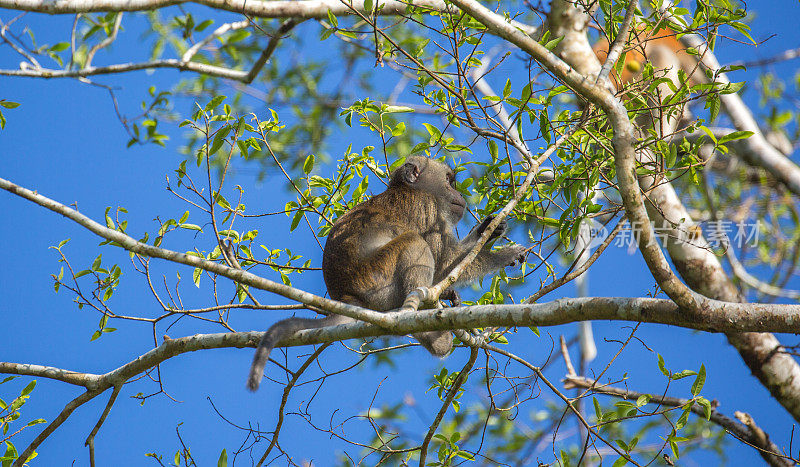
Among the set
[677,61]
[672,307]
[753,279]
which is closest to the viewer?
[672,307]

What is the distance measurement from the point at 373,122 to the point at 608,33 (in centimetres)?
193

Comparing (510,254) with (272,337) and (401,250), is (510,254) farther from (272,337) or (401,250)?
(272,337)

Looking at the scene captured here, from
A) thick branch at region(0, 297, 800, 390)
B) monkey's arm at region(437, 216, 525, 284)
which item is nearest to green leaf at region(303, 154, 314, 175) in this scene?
thick branch at region(0, 297, 800, 390)

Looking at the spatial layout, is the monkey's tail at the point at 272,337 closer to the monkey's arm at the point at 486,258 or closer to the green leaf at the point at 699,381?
the monkey's arm at the point at 486,258

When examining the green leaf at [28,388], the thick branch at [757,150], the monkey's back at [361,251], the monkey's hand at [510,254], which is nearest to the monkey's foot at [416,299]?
the monkey's back at [361,251]

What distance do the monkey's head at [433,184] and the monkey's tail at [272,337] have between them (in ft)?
7.20

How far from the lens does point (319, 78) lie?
844cm

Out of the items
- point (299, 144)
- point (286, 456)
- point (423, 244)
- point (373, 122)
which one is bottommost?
point (286, 456)

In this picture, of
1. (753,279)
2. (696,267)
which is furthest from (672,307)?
(753,279)

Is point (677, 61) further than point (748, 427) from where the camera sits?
Yes

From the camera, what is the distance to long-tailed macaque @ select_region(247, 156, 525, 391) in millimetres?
5566

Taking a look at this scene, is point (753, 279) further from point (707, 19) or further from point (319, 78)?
point (319, 78)

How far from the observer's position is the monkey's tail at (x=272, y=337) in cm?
393

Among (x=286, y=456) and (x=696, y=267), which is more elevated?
(x=696, y=267)
